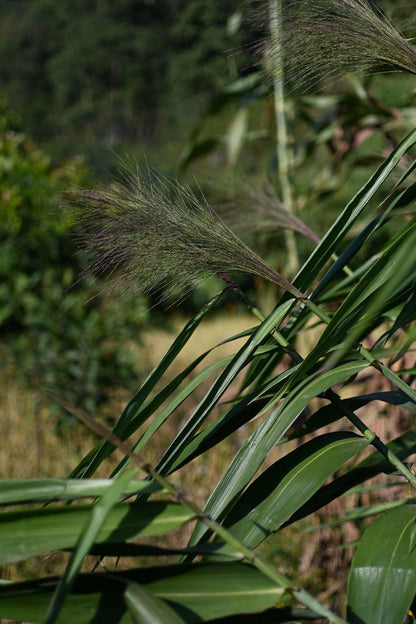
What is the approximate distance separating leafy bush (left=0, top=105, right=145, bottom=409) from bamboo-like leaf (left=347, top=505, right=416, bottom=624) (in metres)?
2.92

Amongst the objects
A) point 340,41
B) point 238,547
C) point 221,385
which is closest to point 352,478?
point 221,385

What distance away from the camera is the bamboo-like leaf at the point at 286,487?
88 centimetres

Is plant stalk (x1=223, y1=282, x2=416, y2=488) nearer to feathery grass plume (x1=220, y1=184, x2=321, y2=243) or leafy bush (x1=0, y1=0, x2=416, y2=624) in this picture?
leafy bush (x1=0, y1=0, x2=416, y2=624)

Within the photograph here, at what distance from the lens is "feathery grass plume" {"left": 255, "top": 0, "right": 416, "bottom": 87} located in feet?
2.95

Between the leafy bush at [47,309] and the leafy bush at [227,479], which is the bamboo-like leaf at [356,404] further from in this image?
the leafy bush at [47,309]

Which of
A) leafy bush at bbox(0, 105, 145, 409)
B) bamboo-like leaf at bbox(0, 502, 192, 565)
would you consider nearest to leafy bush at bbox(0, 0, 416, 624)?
bamboo-like leaf at bbox(0, 502, 192, 565)

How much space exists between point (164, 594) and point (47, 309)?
3734mm

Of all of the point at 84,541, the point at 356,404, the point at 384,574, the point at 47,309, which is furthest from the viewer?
the point at 47,309

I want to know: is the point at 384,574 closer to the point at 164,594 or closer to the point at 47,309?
the point at 164,594

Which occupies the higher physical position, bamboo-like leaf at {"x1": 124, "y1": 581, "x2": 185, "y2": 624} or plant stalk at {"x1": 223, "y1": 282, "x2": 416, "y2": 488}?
plant stalk at {"x1": 223, "y1": 282, "x2": 416, "y2": 488}

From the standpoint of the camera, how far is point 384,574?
33.0 inches

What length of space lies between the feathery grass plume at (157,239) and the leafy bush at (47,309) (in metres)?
2.79

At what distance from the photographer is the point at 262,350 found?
1.04 meters

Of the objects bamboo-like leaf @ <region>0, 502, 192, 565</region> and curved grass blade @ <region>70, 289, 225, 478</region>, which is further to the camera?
curved grass blade @ <region>70, 289, 225, 478</region>
